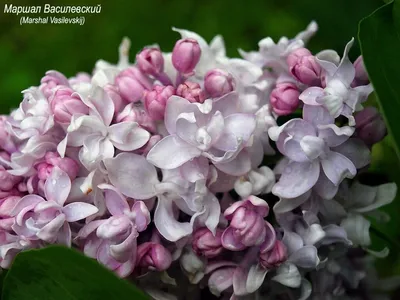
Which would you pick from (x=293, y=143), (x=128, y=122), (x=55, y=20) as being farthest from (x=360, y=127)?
(x=55, y=20)

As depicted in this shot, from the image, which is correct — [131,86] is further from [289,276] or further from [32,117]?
[289,276]

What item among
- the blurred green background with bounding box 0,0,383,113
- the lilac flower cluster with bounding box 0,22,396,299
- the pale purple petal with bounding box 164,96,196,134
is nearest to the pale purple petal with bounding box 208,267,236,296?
the lilac flower cluster with bounding box 0,22,396,299

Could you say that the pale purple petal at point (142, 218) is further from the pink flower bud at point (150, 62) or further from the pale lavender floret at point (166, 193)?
the pink flower bud at point (150, 62)

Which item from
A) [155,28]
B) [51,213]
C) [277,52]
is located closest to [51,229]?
[51,213]

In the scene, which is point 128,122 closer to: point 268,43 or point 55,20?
point 268,43

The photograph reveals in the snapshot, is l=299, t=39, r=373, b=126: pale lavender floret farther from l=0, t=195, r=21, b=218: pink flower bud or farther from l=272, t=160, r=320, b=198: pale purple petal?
l=0, t=195, r=21, b=218: pink flower bud
